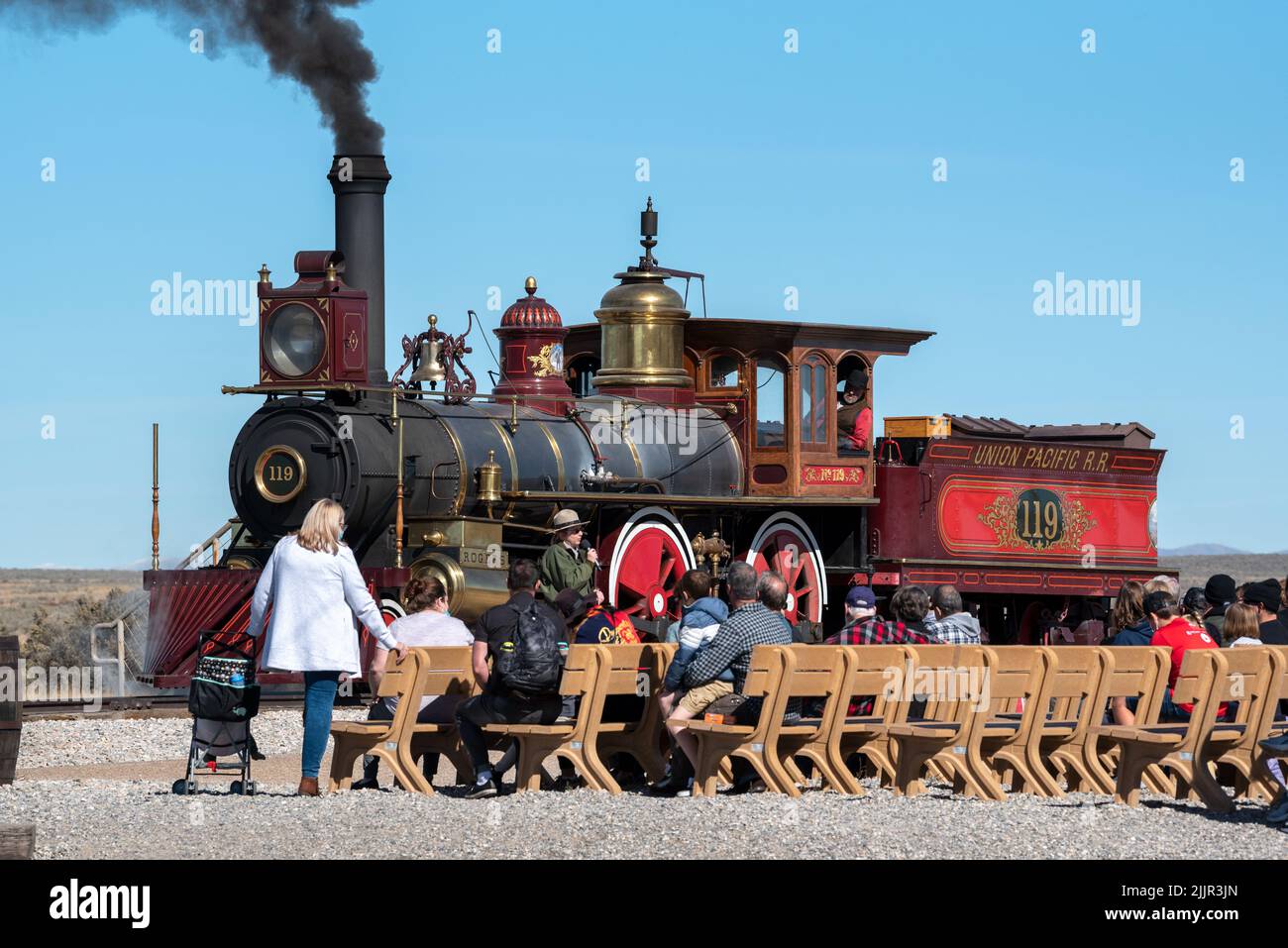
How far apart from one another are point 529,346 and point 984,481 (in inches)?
174

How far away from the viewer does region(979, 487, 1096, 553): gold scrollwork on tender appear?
66.0 ft

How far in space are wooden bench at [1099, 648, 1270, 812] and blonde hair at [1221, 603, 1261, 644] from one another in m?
1.01

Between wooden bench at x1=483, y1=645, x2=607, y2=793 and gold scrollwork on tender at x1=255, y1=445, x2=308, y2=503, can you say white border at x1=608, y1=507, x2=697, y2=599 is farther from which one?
wooden bench at x1=483, y1=645, x2=607, y2=793

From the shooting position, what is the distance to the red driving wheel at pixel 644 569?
16.9m

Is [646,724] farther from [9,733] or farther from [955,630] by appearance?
[9,733]

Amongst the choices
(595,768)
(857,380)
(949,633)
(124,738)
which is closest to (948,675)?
(949,633)

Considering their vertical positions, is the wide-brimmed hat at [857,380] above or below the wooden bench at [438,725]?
above

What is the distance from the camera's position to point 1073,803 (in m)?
10.3

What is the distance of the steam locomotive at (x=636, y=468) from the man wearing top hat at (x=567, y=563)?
2.07m

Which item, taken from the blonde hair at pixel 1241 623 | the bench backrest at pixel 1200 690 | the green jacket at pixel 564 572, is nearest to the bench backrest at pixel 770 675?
the bench backrest at pixel 1200 690

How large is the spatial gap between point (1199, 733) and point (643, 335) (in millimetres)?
9377

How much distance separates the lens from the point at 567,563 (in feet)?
44.1

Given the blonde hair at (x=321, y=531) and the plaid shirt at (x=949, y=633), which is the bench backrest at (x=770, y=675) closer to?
the plaid shirt at (x=949, y=633)
